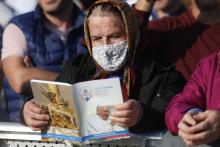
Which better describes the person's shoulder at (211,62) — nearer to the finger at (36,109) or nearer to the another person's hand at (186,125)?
the another person's hand at (186,125)

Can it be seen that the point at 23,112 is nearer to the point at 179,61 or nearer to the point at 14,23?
the point at 179,61

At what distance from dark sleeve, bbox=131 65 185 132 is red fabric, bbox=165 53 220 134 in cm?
7

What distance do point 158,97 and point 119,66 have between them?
24 centimetres

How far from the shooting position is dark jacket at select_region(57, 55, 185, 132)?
290 centimetres

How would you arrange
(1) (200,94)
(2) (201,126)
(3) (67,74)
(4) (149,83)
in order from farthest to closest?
(3) (67,74)
(4) (149,83)
(1) (200,94)
(2) (201,126)

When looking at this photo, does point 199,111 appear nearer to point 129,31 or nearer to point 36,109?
point 129,31

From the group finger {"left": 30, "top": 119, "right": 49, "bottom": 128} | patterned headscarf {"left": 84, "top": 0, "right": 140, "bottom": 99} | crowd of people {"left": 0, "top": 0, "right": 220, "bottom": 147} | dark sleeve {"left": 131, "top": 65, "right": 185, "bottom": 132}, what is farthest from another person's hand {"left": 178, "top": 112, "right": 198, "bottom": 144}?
finger {"left": 30, "top": 119, "right": 49, "bottom": 128}

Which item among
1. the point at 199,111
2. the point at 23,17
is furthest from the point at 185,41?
the point at 23,17

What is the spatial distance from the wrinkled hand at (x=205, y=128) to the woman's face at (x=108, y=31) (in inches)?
27.0

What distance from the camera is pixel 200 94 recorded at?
9.34 feet

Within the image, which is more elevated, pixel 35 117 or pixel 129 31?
pixel 129 31

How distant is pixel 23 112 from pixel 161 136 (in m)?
0.65

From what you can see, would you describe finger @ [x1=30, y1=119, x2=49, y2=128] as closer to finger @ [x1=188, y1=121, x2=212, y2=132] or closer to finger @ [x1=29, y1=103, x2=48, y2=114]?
finger @ [x1=29, y1=103, x2=48, y2=114]

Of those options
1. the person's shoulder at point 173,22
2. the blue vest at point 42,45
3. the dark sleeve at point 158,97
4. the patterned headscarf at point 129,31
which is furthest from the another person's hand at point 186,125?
the blue vest at point 42,45
